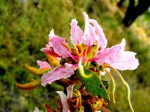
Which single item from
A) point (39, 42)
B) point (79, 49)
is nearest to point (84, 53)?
point (79, 49)

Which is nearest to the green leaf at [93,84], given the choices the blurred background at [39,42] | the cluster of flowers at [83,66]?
the cluster of flowers at [83,66]

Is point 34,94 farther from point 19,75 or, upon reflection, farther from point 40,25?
point 40,25

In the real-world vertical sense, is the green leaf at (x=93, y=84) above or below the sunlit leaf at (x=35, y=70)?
below

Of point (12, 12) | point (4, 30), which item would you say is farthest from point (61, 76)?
point (12, 12)

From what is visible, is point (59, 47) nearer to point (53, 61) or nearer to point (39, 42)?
point (53, 61)

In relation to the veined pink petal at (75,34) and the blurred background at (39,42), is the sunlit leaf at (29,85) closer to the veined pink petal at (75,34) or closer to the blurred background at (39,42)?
the veined pink petal at (75,34)

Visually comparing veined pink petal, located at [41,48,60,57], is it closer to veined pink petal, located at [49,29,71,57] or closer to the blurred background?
veined pink petal, located at [49,29,71,57]
